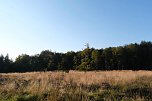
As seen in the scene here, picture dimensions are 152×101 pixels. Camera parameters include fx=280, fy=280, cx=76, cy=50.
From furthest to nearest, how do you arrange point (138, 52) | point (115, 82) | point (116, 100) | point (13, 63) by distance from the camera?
point (13, 63)
point (138, 52)
point (115, 82)
point (116, 100)

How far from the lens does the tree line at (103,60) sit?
3289 inches

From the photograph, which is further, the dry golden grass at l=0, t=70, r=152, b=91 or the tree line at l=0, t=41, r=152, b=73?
the tree line at l=0, t=41, r=152, b=73

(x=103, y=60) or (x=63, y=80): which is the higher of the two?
(x=103, y=60)

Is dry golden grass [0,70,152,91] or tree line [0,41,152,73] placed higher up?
tree line [0,41,152,73]

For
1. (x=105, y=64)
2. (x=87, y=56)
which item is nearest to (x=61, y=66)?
(x=105, y=64)

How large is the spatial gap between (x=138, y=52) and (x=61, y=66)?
2479cm

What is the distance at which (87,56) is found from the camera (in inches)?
1747

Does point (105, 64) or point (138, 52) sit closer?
point (105, 64)

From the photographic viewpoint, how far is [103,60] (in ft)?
274

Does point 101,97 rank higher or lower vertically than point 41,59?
lower

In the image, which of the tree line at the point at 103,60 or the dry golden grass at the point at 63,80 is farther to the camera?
the tree line at the point at 103,60

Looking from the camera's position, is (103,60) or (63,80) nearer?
(63,80)

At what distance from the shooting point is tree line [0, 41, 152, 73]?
8353cm

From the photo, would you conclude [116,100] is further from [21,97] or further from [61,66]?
[61,66]
